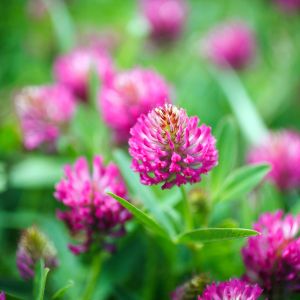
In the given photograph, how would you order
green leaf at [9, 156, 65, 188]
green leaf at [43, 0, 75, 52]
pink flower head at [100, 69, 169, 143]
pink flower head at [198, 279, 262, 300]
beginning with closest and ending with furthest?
pink flower head at [198, 279, 262, 300] → pink flower head at [100, 69, 169, 143] → green leaf at [9, 156, 65, 188] → green leaf at [43, 0, 75, 52]

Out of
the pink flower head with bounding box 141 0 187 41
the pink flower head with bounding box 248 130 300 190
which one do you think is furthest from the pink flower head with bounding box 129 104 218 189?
the pink flower head with bounding box 141 0 187 41

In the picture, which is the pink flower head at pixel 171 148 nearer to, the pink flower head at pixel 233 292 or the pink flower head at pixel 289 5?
the pink flower head at pixel 233 292

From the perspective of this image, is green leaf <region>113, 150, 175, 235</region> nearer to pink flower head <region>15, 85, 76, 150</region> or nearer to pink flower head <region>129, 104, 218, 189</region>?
pink flower head <region>129, 104, 218, 189</region>

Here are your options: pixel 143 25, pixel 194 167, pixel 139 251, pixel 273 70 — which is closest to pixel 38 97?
pixel 139 251

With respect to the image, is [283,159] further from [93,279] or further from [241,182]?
[93,279]

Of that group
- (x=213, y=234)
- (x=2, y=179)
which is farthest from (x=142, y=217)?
(x=2, y=179)

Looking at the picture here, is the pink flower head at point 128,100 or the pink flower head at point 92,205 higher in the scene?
the pink flower head at point 128,100

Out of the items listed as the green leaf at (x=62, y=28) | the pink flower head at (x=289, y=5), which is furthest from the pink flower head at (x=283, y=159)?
the pink flower head at (x=289, y=5)
